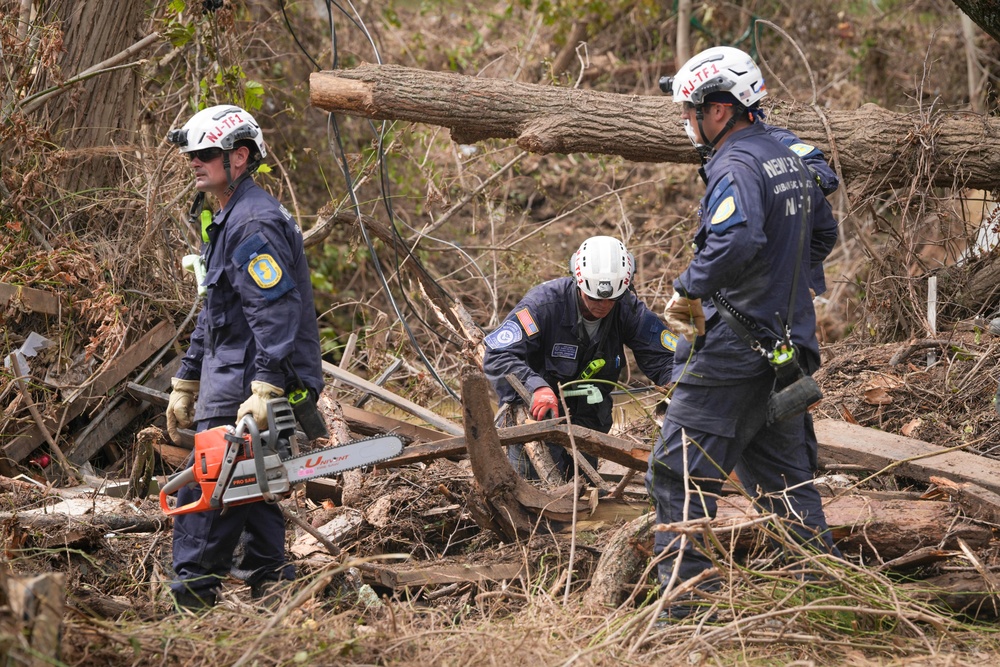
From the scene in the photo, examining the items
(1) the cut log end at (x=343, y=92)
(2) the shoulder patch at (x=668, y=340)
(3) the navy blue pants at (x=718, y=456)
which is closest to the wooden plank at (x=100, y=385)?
(1) the cut log end at (x=343, y=92)

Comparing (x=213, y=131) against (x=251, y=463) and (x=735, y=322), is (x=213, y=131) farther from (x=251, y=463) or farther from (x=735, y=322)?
(x=735, y=322)

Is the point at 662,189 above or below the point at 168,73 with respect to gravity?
below

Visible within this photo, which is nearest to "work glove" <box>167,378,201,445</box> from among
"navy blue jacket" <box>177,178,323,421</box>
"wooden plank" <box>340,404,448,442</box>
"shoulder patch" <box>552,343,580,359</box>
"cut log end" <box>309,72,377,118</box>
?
"navy blue jacket" <box>177,178,323,421</box>

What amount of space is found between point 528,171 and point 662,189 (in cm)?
153

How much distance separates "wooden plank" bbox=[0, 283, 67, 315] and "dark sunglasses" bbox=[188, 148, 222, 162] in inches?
87.8

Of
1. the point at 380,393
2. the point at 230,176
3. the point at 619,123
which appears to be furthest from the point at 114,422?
the point at 619,123

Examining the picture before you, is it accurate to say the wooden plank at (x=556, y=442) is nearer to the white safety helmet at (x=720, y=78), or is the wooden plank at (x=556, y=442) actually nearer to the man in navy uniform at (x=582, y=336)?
the man in navy uniform at (x=582, y=336)

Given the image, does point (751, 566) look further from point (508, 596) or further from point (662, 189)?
point (662, 189)

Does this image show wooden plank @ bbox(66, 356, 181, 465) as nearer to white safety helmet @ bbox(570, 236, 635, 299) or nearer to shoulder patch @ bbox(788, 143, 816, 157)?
white safety helmet @ bbox(570, 236, 635, 299)

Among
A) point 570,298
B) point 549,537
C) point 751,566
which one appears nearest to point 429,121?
point 570,298

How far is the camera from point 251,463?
3.63 m

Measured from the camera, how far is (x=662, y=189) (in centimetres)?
1047

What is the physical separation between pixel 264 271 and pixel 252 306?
15 cm

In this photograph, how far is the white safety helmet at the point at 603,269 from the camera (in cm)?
475
